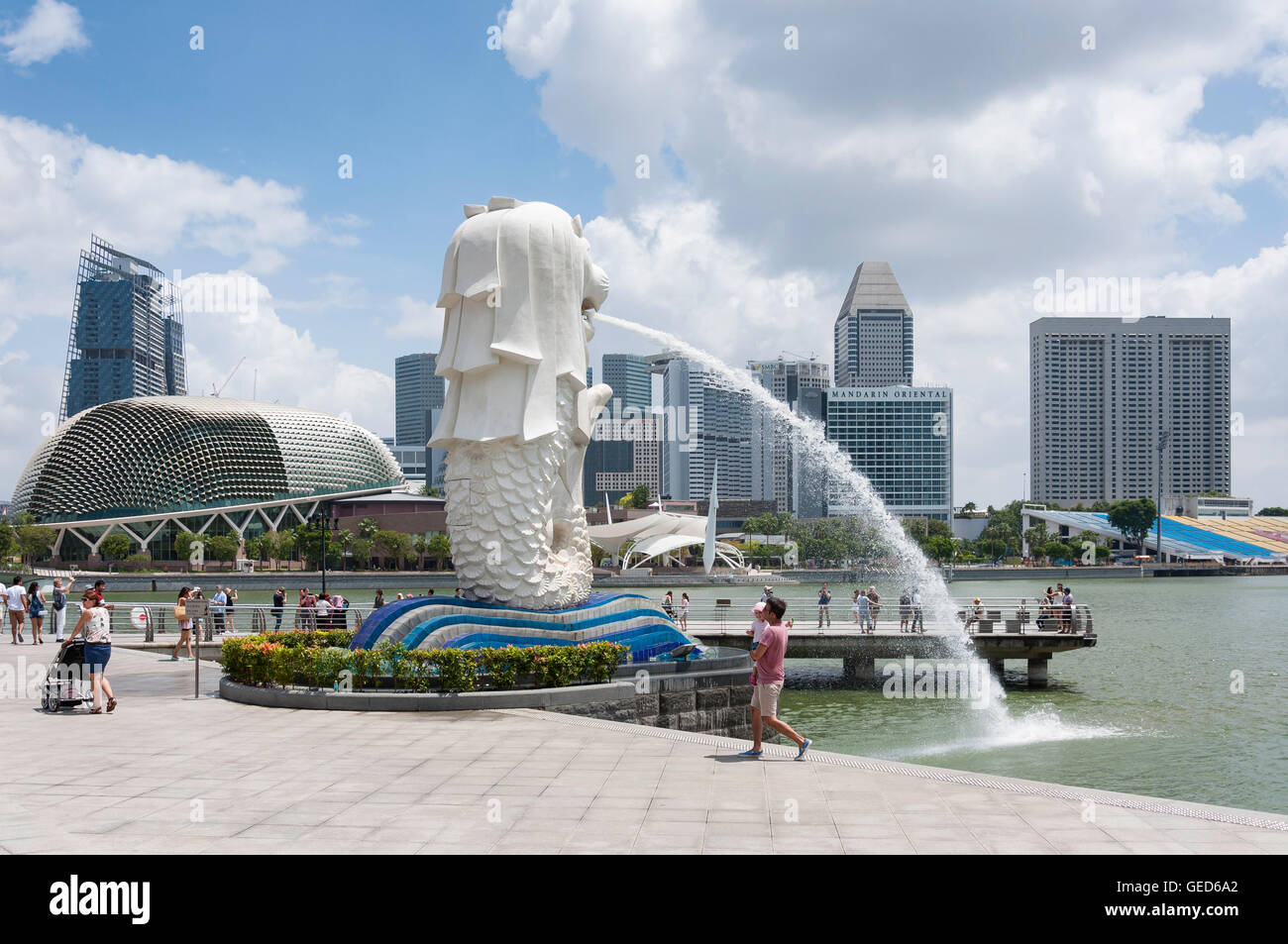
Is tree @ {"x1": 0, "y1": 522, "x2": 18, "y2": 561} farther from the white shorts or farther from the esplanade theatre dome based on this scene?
the white shorts

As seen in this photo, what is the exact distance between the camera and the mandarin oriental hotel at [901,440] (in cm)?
11388

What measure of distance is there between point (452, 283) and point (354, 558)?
75611mm

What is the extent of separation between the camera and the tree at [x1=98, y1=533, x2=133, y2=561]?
84562 millimetres

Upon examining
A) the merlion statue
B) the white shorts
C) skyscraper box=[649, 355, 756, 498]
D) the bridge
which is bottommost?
the bridge

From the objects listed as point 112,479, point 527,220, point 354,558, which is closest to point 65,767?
point 527,220

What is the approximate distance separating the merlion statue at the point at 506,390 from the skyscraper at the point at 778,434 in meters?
157

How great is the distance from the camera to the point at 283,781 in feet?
28.7

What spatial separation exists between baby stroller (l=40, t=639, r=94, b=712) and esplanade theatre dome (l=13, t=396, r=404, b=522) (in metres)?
83.7

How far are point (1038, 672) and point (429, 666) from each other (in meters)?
17.3

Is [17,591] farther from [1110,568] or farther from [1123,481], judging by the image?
[1123,481]

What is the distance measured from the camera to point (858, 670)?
2623 centimetres

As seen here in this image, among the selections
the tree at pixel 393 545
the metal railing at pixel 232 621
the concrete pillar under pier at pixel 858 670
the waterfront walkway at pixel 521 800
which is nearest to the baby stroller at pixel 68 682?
the waterfront walkway at pixel 521 800

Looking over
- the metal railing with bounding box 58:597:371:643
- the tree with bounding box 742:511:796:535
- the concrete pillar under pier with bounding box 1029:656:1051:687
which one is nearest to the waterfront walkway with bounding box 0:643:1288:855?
the metal railing with bounding box 58:597:371:643

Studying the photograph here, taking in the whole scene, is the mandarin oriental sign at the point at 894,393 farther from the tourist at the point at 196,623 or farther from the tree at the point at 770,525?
the tourist at the point at 196,623
